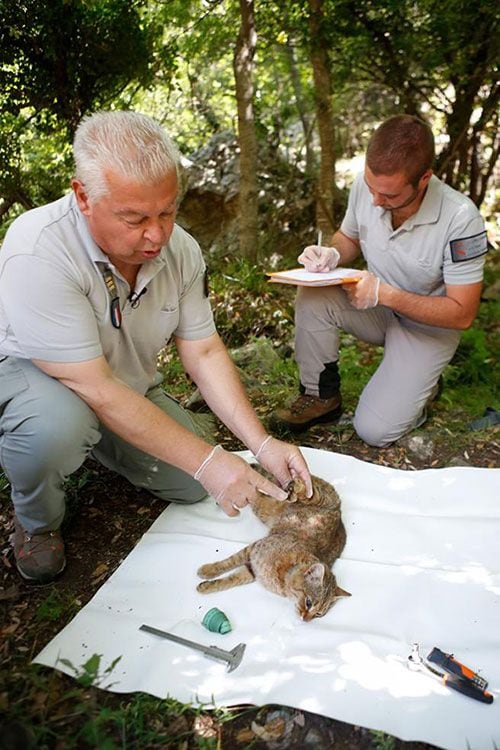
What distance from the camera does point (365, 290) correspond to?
3711mm

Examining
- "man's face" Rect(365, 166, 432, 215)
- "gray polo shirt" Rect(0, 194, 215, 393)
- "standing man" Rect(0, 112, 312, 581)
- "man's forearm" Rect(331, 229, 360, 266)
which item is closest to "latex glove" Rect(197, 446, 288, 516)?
"standing man" Rect(0, 112, 312, 581)

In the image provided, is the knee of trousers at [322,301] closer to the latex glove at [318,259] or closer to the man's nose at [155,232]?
the latex glove at [318,259]

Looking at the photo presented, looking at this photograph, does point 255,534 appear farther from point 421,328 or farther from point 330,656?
point 421,328

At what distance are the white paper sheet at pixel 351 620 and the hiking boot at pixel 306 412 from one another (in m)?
0.78

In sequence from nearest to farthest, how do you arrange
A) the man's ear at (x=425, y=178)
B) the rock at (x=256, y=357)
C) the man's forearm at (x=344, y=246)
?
the man's ear at (x=425, y=178)
the man's forearm at (x=344, y=246)
the rock at (x=256, y=357)

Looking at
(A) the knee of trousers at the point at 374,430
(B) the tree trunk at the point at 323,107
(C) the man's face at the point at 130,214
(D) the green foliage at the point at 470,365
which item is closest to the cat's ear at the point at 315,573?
(C) the man's face at the point at 130,214

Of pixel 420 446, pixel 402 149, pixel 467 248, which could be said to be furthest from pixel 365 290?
pixel 420 446

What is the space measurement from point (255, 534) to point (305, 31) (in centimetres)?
508

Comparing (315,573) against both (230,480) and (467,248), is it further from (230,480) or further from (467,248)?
(467,248)

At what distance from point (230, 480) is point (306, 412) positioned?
164 cm

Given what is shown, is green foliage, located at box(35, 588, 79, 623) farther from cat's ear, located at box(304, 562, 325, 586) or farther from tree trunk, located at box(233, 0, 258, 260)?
tree trunk, located at box(233, 0, 258, 260)

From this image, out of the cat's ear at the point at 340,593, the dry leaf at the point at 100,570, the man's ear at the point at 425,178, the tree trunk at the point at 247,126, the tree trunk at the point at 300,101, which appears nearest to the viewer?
the cat's ear at the point at 340,593

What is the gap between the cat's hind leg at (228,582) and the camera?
2.75m

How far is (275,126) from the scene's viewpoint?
26.3 feet
